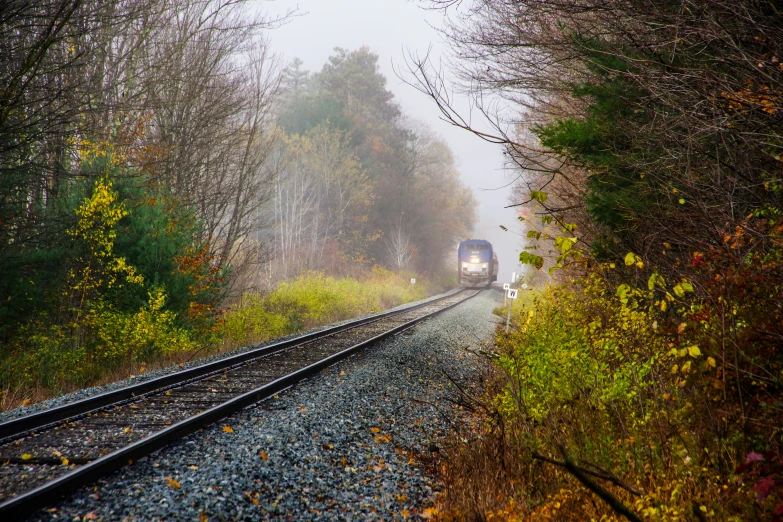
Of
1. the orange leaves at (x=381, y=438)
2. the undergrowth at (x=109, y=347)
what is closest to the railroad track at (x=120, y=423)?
the orange leaves at (x=381, y=438)

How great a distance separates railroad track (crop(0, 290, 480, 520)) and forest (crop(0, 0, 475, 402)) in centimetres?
232

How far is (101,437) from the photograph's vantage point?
16.2 ft

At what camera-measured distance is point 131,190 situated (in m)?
11.5

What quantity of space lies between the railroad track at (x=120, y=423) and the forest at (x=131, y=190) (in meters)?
2.32

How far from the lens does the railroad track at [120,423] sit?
12.5 feet

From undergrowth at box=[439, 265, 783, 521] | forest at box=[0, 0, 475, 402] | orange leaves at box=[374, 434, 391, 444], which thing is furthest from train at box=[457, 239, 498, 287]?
orange leaves at box=[374, 434, 391, 444]

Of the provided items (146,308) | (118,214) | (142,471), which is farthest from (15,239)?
(142,471)

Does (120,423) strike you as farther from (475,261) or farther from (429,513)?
(475,261)

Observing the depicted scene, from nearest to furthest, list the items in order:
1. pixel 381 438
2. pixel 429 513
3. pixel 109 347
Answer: pixel 429 513, pixel 381 438, pixel 109 347

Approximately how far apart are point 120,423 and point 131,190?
7.53m

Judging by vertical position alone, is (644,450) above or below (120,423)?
above

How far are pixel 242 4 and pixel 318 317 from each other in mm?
10271

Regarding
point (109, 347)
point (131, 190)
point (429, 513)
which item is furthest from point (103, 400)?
point (131, 190)

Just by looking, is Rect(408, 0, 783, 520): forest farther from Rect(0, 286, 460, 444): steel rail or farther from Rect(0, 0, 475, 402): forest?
Rect(0, 0, 475, 402): forest
